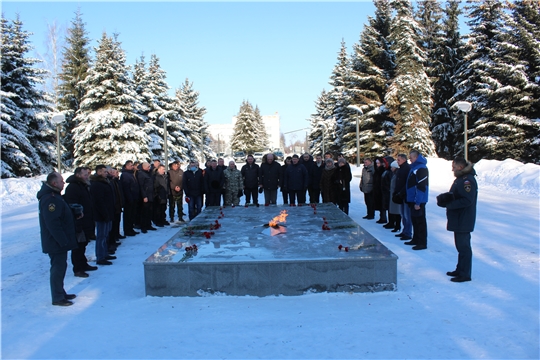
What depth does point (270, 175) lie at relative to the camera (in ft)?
42.4

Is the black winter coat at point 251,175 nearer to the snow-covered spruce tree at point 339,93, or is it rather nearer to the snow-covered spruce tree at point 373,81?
the snow-covered spruce tree at point 373,81

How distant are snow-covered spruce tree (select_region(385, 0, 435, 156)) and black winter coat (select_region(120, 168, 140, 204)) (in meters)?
26.7

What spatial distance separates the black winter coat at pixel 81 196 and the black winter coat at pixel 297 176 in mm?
6666

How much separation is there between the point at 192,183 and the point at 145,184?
1.65 metres

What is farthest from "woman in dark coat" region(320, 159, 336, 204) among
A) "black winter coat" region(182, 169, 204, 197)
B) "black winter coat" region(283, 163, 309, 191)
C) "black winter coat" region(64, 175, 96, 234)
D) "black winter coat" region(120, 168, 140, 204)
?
"black winter coat" region(64, 175, 96, 234)

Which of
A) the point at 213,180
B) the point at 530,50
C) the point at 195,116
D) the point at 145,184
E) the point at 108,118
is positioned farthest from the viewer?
the point at 195,116

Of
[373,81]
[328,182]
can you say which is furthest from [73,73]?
[328,182]

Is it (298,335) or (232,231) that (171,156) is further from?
(298,335)

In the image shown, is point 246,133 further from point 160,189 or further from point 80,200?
point 80,200

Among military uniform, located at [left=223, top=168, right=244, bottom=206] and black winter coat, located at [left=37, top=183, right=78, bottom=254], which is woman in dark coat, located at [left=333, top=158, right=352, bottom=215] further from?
black winter coat, located at [left=37, top=183, right=78, bottom=254]

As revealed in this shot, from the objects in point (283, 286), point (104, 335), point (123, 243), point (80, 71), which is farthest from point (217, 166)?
point (80, 71)

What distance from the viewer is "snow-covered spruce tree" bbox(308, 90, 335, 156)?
1839 inches

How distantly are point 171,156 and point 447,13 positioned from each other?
88.7ft

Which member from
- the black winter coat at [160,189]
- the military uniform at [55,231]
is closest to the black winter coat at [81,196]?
the military uniform at [55,231]
